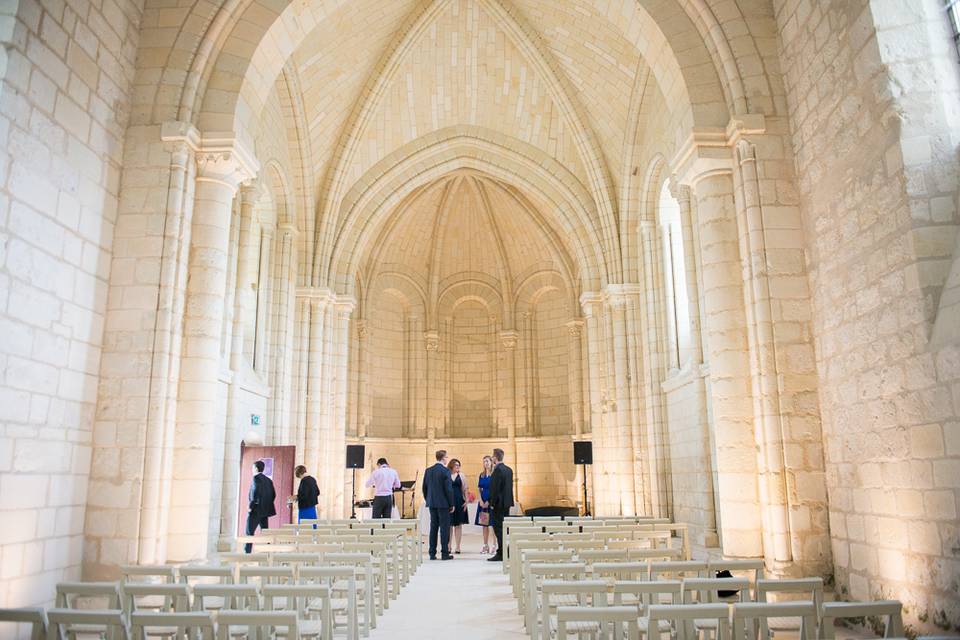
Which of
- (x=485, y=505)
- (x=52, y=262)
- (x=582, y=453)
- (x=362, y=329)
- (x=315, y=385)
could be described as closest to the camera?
(x=52, y=262)

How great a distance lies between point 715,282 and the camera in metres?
7.81

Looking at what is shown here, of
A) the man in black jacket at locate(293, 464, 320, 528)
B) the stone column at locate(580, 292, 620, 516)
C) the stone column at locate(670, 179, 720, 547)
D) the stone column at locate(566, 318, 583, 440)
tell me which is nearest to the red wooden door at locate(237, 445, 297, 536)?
the man in black jacket at locate(293, 464, 320, 528)

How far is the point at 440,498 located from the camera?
1082 centimetres

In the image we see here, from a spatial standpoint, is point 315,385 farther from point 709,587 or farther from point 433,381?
point 709,587

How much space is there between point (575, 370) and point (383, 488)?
920 cm

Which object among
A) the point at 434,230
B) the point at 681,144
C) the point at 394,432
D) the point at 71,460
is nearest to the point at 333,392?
the point at 394,432

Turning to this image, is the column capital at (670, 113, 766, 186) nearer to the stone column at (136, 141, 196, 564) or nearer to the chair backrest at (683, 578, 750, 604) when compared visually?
the chair backrest at (683, 578, 750, 604)

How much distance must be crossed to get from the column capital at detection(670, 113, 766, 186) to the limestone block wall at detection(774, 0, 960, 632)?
0.70 metres

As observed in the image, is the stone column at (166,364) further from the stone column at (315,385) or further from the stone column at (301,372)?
the stone column at (315,385)

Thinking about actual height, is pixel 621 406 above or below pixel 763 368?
above

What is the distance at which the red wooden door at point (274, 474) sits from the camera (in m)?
11.4

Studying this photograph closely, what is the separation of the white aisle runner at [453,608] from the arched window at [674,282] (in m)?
5.44

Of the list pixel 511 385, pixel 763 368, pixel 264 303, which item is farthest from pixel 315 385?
pixel 763 368

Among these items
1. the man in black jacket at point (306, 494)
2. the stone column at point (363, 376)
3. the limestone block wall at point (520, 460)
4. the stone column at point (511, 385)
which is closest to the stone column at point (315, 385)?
the man in black jacket at point (306, 494)
